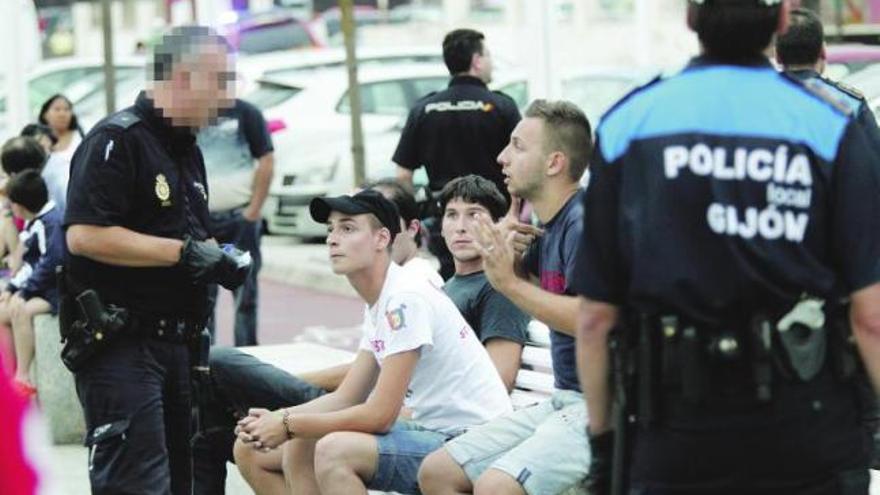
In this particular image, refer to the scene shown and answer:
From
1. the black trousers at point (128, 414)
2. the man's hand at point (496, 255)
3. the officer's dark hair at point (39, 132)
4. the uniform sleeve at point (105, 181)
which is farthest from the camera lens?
the officer's dark hair at point (39, 132)

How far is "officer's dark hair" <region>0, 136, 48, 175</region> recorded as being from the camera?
11.4 meters

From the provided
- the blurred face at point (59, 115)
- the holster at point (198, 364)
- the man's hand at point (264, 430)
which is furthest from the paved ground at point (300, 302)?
the man's hand at point (264, 430)

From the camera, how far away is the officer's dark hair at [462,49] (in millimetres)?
11016

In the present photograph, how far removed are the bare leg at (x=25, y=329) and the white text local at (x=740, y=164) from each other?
6650mm

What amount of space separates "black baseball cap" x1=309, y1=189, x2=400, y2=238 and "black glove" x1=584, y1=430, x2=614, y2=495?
2.61 m

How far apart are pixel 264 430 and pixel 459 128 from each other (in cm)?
464

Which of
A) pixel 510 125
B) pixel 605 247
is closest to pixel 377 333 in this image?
pixel 605 247

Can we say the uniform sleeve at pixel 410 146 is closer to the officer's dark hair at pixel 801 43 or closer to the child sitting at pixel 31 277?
the child sitting at pixel 31 277

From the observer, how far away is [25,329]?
10117mm

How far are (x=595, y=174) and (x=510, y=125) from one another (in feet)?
22.7

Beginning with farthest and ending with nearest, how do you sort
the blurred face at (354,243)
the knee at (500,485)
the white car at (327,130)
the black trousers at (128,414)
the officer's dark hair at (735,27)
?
the white car at (327,130), the blurred face at (354,243), the black trousers at (128,414), the knee at (500,485), the officer's dark hair at (735,27)

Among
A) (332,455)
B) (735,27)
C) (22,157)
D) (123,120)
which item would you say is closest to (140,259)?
(123,120)

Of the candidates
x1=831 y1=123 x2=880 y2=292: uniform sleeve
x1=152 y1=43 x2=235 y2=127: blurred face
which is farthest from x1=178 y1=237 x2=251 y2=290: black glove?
x1=831 y1=123 x2=880 y2=292: uniform sleeve

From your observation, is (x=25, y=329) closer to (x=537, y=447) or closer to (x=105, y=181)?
(x=105, y=181)
